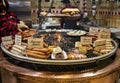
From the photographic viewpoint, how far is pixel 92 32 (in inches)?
118

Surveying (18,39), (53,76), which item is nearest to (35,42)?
(18,39)

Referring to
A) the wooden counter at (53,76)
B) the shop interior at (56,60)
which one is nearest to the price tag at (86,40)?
the shop interior at (56,60)

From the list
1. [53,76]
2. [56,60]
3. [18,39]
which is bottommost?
[53,76]

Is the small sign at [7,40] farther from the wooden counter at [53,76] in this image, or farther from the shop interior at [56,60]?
the wooden counter at [53,76]

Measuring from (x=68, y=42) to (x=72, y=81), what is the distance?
34.3 inches

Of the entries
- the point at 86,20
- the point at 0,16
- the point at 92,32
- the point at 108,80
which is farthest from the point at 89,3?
the point at 108,80

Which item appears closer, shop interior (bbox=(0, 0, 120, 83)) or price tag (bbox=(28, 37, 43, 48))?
shop interior (bbox=(0, 0, 120, 83))

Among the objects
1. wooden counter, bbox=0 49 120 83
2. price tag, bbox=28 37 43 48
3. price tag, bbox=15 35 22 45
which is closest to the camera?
wooden counter, bbox=0 49 120 83

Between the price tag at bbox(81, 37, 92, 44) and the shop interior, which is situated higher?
the price tag at bbox(81, 37, 92, 44)

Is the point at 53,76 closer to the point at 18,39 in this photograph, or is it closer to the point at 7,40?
the point at 18,39

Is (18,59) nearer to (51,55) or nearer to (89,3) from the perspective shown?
(51,55)

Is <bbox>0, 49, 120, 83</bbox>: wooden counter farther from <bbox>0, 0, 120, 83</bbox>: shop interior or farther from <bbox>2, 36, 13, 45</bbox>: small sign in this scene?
<bbox>2, 36, 13, 45</bbox>: small sign

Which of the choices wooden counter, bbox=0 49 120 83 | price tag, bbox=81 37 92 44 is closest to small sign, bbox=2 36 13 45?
wooden counter, bbox=0 49 120 83

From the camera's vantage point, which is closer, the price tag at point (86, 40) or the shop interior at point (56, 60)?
the shop interior at point (56, 60)
